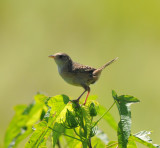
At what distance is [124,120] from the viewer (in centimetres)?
157

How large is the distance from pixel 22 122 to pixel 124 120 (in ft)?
3.22

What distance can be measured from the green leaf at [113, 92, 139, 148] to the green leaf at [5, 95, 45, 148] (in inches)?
33.1

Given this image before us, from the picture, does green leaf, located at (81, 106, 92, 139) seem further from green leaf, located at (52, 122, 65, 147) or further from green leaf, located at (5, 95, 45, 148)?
green leaf, located at (5, 95, 45, 148)

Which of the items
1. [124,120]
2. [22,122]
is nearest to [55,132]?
[124,120]

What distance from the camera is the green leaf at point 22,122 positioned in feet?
7.55

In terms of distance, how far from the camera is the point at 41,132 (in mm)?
1678

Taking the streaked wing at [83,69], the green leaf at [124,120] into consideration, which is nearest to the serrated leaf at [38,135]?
the green leaf at [124,120]

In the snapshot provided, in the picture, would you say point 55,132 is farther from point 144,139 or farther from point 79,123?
point 144,139

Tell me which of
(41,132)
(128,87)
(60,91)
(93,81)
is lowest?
(41,132)

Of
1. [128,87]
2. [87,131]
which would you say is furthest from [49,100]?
[128,87]

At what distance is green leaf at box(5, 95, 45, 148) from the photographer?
7.55 feet

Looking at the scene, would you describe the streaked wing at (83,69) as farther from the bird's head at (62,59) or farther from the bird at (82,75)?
the bird's head at (62,59)

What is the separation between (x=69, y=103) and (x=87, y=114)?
0.12 meters

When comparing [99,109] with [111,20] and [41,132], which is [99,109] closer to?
[41,132]
